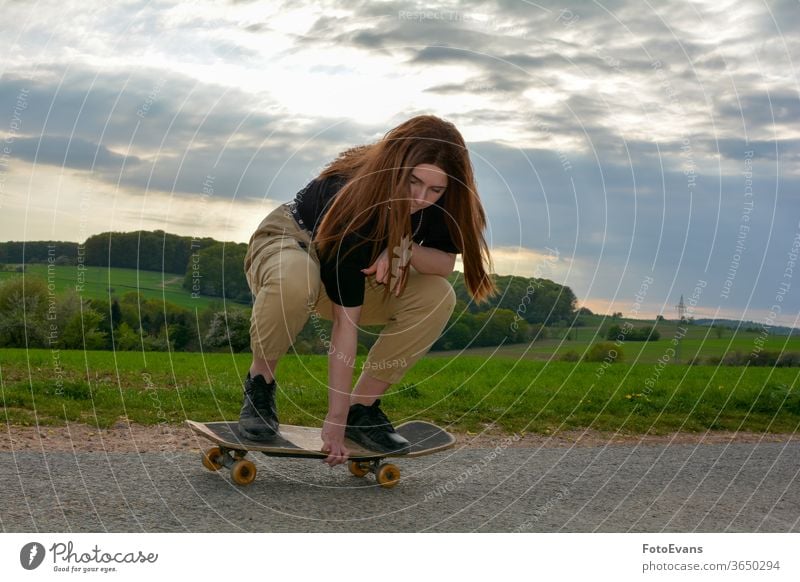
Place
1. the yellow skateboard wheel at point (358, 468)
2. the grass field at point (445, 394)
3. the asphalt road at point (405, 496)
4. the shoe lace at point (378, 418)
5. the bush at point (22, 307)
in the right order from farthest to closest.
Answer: the bush at point (22, 307) → the grass field at point (445, 394) → the yellow skateboard wheel at point (358, 468) → the shoe lace at point (378, 418) → the asphalt road at point (405, 496)

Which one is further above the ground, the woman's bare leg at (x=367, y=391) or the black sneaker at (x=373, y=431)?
the woman's bare leg at (x=367, y=391)

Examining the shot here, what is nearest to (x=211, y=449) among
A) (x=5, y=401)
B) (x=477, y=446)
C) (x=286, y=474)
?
(x=286, y=474)

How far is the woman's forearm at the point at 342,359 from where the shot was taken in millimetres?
4773

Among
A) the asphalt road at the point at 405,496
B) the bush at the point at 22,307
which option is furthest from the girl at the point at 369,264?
the bush at the point at 22,307

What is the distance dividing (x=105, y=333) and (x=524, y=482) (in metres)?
6.70

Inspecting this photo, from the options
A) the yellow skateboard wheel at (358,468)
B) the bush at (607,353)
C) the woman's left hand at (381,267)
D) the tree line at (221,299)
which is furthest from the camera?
the bush at (607,353)

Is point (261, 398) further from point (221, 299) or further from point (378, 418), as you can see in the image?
point (221, 299)

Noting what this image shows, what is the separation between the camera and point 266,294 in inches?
190

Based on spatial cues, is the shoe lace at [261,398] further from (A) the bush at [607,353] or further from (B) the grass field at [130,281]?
(A) the bush at [607,353]

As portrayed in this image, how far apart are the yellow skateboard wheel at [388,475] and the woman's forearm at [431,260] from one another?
44.6 inches

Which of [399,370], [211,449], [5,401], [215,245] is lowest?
[5,401]

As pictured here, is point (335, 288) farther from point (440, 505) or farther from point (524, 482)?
point (524, 482)

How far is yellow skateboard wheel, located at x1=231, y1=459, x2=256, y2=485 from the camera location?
493 cm

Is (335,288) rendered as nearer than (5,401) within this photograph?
Yes
